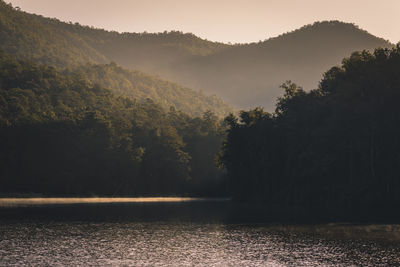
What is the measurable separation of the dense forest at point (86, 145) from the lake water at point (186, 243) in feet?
199

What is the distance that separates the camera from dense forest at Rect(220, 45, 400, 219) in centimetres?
9550

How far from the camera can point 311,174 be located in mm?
105500

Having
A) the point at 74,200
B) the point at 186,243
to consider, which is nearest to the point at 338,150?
the point at 74,200

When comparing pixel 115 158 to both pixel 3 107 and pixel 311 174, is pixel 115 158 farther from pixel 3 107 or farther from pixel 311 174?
pixel 311 174

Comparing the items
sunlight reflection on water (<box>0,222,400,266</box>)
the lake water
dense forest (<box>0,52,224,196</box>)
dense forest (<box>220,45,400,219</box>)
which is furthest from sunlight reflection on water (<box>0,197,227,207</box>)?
sunlight reflection on water (<box>0,222,400,266</box>)

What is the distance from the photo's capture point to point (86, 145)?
14312 cm

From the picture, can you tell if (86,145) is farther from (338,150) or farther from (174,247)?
(174,247)

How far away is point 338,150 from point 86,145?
223 ft

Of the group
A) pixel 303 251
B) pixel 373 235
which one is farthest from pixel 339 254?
pixel 373 235

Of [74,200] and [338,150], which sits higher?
[338,150]

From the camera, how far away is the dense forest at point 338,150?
95500 millimetres

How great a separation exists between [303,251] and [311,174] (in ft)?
197

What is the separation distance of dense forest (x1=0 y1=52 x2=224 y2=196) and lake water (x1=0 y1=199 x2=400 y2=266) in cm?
6063

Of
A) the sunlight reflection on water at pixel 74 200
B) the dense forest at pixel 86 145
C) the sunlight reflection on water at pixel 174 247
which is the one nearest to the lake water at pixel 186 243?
the sunlight reflection on water at pixel 174 247
